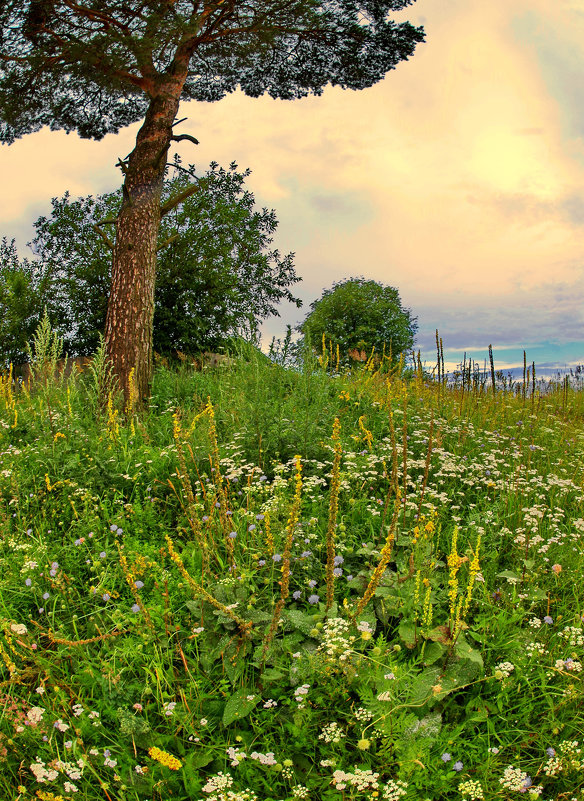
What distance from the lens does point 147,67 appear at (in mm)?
9711

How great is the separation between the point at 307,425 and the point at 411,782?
2.78 meters

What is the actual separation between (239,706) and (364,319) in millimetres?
14176

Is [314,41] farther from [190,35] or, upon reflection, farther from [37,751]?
[37,751]

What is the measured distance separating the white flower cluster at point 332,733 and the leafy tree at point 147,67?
6832 millimetres

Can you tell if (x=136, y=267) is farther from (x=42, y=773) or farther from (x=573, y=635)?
(x=573, y=635)

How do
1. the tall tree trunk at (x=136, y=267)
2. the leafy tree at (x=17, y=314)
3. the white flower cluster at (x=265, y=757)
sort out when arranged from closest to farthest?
the white flower cluster at (x=265, y=757) → the tall tree trunk at (x=136, y=267) → the leafy tree at (x=17, y=314)

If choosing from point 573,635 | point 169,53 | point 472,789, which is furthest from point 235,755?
point 169,53

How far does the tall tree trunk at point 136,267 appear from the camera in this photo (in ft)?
28.8

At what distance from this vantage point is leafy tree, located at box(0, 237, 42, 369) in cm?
1780

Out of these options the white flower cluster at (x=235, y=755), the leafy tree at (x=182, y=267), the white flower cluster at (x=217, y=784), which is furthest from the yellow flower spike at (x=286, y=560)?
the leafy tree at (x=182, y=267)

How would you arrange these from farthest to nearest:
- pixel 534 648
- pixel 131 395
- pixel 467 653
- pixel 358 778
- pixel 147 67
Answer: pixel 147 67 < pixel 131 395 < pixel 534 648 < pixel 467 653 < pixel 358 778

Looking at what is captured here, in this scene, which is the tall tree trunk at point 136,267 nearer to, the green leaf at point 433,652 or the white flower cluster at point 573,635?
the green leaf at point 433,652

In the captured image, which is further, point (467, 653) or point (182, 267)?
point (182, 267)

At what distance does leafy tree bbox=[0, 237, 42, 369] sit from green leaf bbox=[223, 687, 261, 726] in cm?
1681
